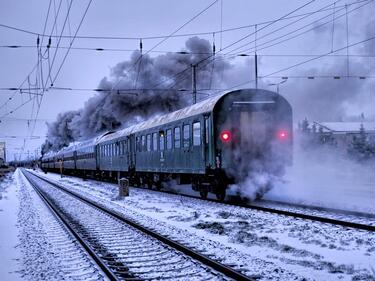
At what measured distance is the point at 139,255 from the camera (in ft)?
26.1

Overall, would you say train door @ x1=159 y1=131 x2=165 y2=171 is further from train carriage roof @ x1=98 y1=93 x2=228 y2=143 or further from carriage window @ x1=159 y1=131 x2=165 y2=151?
train carriage roof @ x1=98 y1=93 x2=228 y2=143

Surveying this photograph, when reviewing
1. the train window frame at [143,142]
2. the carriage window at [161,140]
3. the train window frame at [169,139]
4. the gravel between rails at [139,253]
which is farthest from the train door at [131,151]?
the gravel between rails at [139,253]

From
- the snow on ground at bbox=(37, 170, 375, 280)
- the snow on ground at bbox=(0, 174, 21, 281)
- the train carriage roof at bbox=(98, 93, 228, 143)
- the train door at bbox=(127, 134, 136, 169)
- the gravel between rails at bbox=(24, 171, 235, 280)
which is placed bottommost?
the snow on ground at bbox=(0, 174, 21, 281)

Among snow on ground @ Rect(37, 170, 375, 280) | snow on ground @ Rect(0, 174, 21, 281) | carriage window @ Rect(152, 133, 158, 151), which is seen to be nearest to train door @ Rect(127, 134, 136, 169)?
carriage window @ Rect(152, 133, 158, 151)

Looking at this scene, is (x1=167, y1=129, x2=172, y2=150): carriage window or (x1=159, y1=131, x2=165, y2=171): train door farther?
(x1=159, y1=131, x2=165, y2=171): train door

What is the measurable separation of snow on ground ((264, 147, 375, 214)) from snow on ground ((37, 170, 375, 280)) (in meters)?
3.91

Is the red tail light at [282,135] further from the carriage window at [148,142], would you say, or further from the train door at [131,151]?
the train door at [131,151]

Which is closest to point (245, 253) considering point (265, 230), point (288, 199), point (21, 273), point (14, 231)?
point (265, 230)

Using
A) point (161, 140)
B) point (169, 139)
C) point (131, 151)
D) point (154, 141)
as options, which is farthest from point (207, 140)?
point (131, 151)

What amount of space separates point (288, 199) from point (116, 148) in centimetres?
1485

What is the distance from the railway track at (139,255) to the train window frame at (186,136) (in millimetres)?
5301

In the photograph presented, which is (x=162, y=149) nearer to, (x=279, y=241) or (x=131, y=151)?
(x=131, y=151)

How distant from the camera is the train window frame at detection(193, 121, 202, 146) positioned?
52.0 feet

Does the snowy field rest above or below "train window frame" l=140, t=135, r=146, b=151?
below
